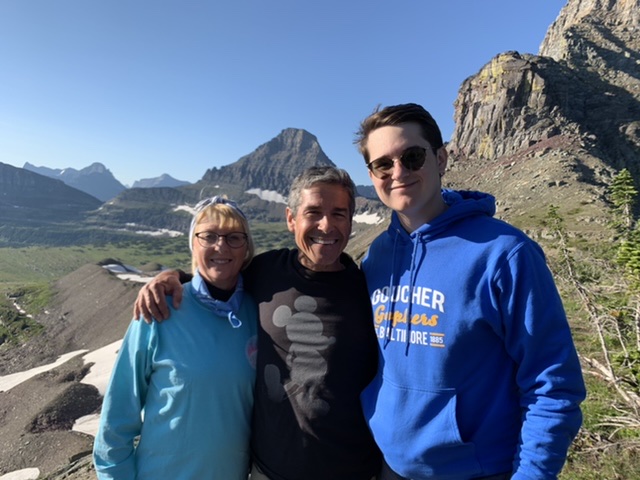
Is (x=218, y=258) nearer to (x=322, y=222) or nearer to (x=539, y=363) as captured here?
(x=322, y=222)

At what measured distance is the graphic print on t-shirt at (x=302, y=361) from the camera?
11.7ft

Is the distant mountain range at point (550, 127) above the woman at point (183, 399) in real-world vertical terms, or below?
above

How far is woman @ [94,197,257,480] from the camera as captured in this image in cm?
362

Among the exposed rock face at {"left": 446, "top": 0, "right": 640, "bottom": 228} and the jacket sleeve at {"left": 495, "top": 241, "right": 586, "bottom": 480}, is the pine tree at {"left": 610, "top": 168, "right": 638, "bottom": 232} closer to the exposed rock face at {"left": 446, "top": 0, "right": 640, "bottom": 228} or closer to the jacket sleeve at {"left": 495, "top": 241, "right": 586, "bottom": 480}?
the jacket sleeve at {"left": 495, "top": 241, "right": 586, "bottom": 480}

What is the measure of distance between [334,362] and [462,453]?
1.22m

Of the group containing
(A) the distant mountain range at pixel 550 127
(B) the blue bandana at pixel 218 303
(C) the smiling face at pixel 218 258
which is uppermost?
(A) the distant mountain range at pixel 550 127

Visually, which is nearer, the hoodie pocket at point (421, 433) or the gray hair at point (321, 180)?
the hoodie pocket at point (421, 433)

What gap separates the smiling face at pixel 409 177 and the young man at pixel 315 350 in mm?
519

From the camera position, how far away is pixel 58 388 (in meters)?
36.6

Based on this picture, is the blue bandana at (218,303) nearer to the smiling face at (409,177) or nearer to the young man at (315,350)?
the young man at (315,350)

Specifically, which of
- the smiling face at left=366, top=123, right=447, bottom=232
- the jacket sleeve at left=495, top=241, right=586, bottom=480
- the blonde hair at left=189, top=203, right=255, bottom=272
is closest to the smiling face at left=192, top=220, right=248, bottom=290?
the blonde hair at left=189, top=203, right=255, bottom=272

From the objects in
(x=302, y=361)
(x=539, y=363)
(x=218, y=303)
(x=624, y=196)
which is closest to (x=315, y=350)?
(x=302, y=361)

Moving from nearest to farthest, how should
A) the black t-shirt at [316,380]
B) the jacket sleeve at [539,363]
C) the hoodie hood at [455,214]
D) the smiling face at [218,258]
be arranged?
1. the jacket sleeve at [539,363]
2. the hoodie hood at [455,214]
3. the black t-shirt at [316,380]
4. the smiling face at [218,258]

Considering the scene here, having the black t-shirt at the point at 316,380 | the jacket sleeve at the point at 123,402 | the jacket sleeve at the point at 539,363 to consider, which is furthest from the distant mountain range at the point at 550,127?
the jacket sleeve at the point at 123,402
